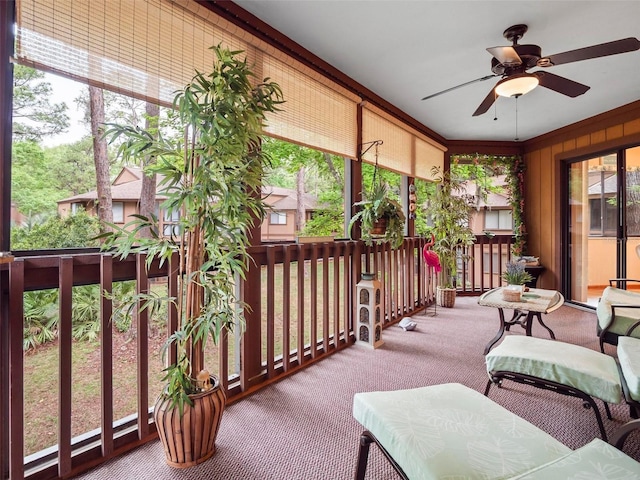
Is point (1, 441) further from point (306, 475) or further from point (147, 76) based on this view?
point (147, 76)

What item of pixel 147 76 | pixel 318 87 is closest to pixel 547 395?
pixel 318 87

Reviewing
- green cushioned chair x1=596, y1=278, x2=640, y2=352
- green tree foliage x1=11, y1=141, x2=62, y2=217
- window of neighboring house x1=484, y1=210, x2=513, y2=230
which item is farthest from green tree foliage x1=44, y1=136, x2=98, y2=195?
window of neighboring house x1=484, y1=210, x2=513, y2=230

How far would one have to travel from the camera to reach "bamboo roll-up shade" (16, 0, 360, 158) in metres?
1.50

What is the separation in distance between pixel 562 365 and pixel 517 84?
6.34 feet

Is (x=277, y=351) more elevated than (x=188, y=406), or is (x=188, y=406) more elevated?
(x=188, y=406)

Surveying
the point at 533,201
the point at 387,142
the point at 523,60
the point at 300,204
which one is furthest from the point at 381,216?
the point at 533,201

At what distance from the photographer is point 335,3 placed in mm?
2248

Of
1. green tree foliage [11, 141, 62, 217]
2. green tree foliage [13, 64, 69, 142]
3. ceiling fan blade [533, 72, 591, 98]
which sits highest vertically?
ceiling fan blade [533, 72, 591, 98]

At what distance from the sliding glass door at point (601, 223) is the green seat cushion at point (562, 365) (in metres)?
3.37

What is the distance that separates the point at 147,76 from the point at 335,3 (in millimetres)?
1305

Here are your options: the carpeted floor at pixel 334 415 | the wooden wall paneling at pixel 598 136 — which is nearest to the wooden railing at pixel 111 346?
the carpeted floor at pixel 334 415

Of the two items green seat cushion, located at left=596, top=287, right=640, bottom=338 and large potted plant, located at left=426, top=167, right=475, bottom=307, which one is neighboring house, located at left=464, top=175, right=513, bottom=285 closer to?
large potted plant, located at left=426, top=167, right=475, bottom=307

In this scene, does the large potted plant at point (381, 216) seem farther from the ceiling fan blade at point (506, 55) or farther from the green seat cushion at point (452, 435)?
the green seat cushion at point (452, 435)

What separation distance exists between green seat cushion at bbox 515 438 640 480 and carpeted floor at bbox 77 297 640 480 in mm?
745
